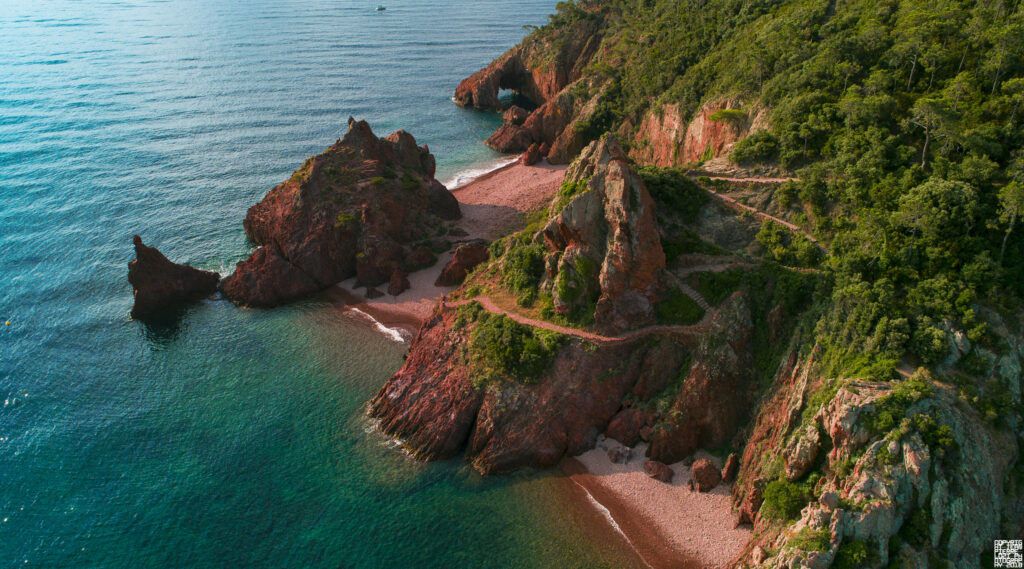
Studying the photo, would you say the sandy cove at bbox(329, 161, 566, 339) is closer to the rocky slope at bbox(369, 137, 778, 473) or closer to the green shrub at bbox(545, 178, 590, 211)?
the rocky slope at bbox(369, 137, 778, 473)

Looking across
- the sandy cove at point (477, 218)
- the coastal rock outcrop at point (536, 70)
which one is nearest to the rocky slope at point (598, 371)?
A: the sandy cove at point (477, 218)

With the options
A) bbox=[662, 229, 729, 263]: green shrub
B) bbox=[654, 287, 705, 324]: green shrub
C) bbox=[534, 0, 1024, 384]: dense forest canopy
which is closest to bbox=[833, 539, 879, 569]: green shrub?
bbox=[534, 0, 1024, 384]: dense forest canopy

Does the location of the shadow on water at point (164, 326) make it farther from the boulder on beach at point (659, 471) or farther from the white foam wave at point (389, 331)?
the boulder on beach at point (659, 471)

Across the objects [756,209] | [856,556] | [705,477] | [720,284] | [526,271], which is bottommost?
[705,477]

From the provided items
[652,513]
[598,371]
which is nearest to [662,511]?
[652,513]

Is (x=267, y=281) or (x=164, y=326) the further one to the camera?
(x=267, y=281)

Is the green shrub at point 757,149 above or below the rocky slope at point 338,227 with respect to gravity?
above

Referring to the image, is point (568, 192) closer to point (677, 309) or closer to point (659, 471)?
point (677, 309)
